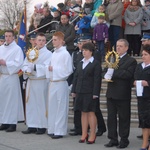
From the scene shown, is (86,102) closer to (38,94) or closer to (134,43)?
(38,94)

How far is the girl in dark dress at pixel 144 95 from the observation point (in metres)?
8.05

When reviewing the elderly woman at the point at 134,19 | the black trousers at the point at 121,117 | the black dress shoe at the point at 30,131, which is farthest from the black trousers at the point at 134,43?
the black trousers at the point at 121,117

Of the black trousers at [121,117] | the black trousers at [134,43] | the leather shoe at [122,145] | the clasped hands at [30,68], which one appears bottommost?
the leather shoe at [122,145]

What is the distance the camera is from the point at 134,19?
13719 mm

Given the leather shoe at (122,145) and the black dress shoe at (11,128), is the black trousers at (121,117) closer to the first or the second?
the leather shoe at (122,145)

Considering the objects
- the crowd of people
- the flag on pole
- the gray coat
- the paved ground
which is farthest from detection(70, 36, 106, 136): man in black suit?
the gray coat

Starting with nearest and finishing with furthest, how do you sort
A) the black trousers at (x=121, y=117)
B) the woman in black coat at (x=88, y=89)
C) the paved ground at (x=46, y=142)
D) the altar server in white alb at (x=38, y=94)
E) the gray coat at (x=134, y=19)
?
the black trousers at (x=121, y=117), the paved ground at (x=46, y=142), the woman in black coat at (x=88, y=89), the altar server in white alb at (x=38, y=94), the gray coat at (x=134, y=19)

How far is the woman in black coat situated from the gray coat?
4791mm

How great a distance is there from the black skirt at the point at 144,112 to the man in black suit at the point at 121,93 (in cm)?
47

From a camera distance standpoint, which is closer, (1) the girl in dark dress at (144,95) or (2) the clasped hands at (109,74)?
(1) the girl in dark dress at (144,95)

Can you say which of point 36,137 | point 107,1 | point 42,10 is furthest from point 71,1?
point 36,137

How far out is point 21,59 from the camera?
34.3 feet

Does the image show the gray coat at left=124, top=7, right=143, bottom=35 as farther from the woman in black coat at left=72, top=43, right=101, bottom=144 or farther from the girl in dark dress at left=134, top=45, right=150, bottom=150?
the girl in dark dress at left=134, top=45, right=150, bottom=150

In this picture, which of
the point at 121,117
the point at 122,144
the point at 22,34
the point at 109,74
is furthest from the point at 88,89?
the point at 22,34
